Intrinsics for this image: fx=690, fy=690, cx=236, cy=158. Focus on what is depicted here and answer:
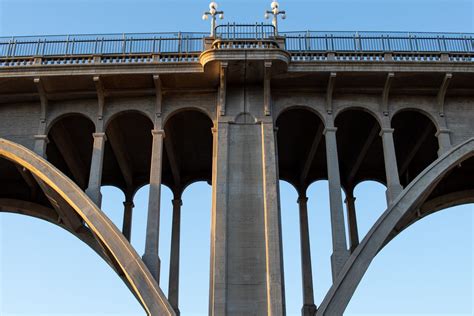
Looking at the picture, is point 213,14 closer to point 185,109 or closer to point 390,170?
point 185,109

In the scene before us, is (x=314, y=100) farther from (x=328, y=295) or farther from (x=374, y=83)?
(x=328, y=295)

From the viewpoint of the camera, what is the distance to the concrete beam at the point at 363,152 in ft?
111

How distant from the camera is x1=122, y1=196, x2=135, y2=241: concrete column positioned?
36656mm

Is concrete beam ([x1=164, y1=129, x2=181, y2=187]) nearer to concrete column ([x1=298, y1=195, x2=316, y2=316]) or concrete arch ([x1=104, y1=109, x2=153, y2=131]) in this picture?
concrete arch ([x1=104, y1=109, x2=153, y2=131])

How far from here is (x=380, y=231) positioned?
27438 mm

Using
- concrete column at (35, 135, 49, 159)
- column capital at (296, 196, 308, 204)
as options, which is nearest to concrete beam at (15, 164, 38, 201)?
concrete column at (35, 135, 49, 159)

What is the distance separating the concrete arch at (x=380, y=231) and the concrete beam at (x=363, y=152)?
4877 millimetres

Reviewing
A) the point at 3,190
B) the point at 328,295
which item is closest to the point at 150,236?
the point at 328,295

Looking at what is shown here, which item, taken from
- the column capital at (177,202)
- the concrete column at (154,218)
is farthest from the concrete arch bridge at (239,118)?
the column capital at (177,202)


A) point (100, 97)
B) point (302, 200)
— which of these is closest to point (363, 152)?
point (302, 200)

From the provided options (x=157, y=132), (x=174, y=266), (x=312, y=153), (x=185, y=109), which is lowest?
(x=174, y=266)

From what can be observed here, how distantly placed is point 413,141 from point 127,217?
15759 mm

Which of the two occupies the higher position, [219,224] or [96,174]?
[96,174]

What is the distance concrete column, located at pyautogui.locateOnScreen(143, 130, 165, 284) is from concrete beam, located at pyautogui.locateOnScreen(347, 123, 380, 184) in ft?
35.2
